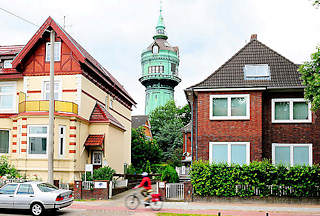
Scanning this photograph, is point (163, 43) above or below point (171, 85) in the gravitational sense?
above

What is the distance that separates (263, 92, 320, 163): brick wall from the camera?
69.8ft

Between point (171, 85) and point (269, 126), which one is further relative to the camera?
point (171, 85)

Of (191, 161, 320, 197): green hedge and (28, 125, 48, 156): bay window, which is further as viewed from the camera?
(28, 125, 48, 156): bay window

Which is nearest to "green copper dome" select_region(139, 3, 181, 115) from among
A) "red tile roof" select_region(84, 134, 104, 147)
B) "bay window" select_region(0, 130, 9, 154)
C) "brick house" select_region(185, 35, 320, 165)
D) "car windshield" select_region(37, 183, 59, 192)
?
"red tile roof" select_region(84, 134, 104, 147)

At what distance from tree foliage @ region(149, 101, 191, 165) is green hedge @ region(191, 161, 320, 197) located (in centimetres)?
3394

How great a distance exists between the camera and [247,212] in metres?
16.7

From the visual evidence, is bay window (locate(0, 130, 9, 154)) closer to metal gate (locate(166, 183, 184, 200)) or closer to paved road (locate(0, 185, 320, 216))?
paved road (locate(0, 185, 320, 216))

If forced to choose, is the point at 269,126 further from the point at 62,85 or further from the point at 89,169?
the point at 62,85

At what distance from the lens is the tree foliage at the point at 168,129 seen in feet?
198

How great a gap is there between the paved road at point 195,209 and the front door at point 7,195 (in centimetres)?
43

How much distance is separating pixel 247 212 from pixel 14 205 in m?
9.90

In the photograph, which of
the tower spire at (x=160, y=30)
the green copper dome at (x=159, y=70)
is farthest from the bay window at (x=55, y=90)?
the tower spire at (x=160, y=30)

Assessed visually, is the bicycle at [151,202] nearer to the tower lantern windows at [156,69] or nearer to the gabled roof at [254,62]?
the gabled roof at [254,62]

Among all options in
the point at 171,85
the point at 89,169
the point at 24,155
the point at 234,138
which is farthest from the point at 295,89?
the point at 171,85
